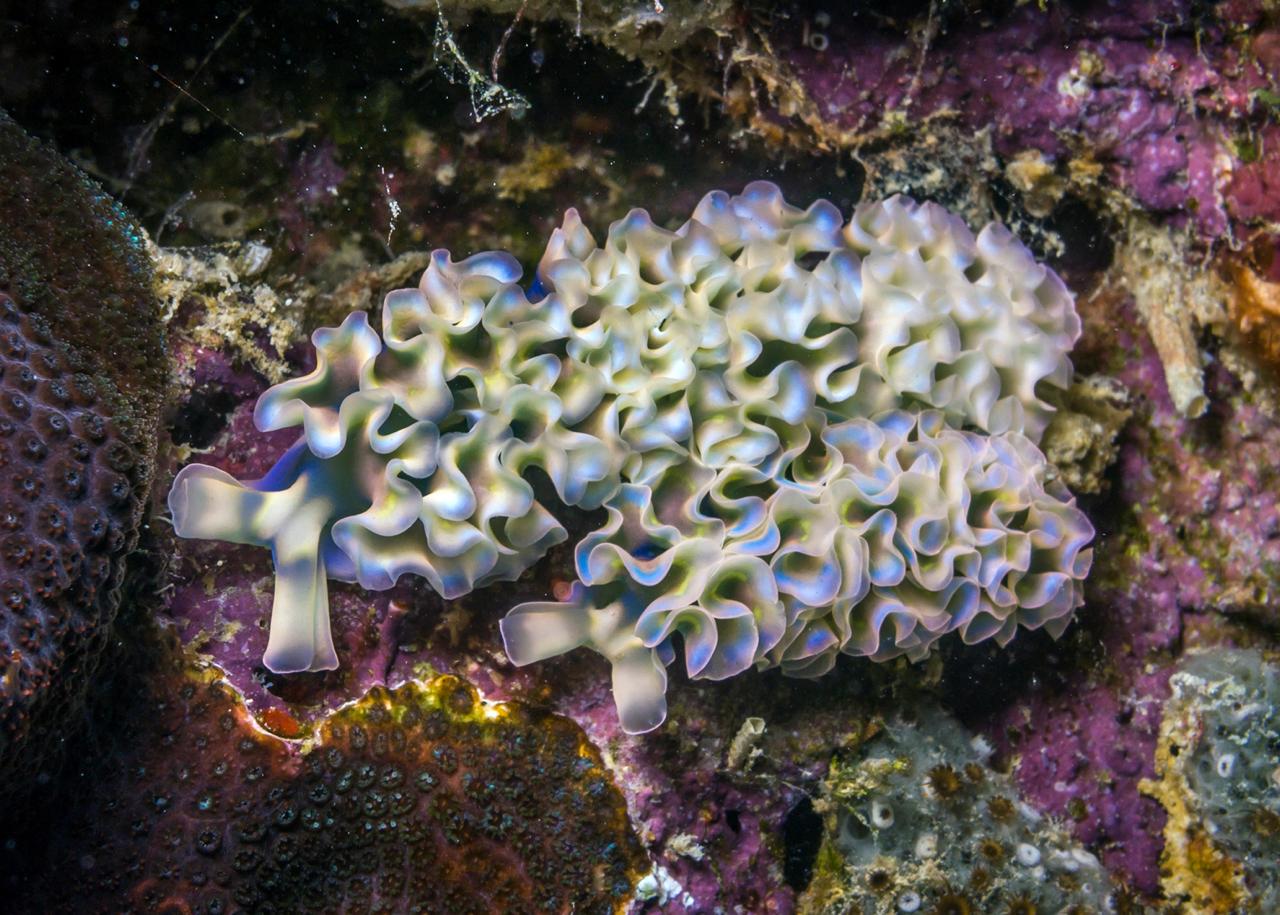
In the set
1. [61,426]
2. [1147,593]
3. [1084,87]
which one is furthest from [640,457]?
[1147,593]

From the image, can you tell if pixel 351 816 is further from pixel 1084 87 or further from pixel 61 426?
pixel 1084 87

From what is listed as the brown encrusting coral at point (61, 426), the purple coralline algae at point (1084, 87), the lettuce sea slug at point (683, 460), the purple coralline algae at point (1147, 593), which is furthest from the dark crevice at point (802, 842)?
the purple coralline algae at point (1084, 87)

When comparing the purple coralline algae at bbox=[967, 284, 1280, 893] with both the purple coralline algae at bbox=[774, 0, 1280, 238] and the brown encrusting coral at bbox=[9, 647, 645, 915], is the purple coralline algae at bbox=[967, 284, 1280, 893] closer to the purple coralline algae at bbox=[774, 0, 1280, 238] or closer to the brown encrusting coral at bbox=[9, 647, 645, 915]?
the purple coralline algae at bbox=[774, 0, 1280, 238]

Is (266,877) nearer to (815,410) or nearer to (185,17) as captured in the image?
(815,410)

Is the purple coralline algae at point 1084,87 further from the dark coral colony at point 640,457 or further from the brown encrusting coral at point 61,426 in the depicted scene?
the brown encrusting coral at point 61,426

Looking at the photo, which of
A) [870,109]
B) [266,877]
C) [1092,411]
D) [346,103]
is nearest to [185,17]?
[346,103]

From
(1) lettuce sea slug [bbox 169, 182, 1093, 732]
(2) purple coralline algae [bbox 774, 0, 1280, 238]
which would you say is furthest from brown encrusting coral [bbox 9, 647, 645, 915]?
(2) purple coralline algae [bbox 774, 0, 1280, 238]
